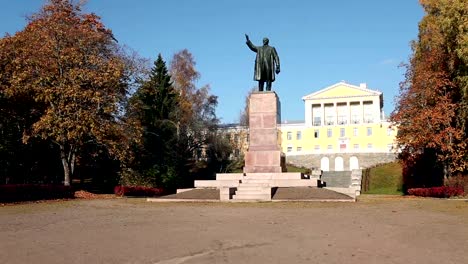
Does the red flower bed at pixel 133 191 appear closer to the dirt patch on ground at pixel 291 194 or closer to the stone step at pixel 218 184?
the stone step at pixel 218 184

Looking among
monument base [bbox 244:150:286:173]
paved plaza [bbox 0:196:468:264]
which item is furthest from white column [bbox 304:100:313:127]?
paved plaza [bbox 0:196:468:264]

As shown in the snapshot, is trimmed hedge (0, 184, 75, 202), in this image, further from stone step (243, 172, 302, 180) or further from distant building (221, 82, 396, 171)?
distant building (221, 82, 396, 171)

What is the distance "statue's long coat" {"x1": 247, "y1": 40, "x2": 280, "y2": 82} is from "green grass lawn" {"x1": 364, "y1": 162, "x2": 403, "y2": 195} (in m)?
22.7

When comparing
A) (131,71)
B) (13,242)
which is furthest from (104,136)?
(13,242)

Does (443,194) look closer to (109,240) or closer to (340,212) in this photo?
(340,212)

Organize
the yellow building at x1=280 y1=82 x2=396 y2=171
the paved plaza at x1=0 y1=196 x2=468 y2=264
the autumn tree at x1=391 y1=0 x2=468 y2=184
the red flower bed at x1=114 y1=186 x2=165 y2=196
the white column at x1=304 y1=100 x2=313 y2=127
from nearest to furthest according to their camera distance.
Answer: the paved plaza at x1=0 y1=196 x2=468 y2=264 → the red flower bed at x1=114 y1=186 x2=165 y2=196 → the autumn tree at x1=391 y1=0 x2=468 y2=184 → the yellow building at x1=280 y1=82 x2=396 y2=171 → the white column at x1=304 y1=100 x2=313 y2=127

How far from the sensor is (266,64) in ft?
77.0

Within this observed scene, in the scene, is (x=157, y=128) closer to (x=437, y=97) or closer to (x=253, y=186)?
(x=437, y=97)

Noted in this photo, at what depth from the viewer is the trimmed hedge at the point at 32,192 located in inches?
809

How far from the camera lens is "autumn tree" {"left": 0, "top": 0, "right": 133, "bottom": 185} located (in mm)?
24188

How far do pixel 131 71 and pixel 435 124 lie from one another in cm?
1907

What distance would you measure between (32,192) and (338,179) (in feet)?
121

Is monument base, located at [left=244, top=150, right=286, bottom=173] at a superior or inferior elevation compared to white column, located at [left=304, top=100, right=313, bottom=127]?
inferior

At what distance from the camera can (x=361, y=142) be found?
7612cm
